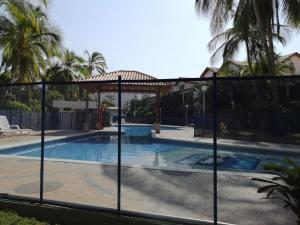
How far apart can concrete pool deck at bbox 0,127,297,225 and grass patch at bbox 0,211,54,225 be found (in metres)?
0.74

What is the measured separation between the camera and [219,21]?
789 inches

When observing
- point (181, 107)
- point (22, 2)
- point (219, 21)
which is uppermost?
point (219, 21)

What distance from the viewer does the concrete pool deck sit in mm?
5215

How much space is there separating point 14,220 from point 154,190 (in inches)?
98.5

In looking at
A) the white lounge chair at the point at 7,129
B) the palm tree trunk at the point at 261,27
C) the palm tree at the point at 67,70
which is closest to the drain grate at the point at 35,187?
the white lounge chair at the point at 7,129

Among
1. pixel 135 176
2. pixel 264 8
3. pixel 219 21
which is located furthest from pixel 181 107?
pixel 135 176

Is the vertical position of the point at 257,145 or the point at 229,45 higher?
the point at 229,45

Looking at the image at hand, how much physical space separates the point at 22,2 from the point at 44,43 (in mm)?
11088

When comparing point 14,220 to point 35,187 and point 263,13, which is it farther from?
point 263,13

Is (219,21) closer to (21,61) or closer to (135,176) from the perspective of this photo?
(21,61)

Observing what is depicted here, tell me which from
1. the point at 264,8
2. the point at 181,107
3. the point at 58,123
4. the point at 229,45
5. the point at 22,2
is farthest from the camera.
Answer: the point at 181,107

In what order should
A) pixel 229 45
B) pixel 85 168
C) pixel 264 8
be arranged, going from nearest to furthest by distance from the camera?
pixel 85 168 → pixel 264 8 → pixel 229 45

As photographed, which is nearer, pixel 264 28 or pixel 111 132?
pixel 264 28

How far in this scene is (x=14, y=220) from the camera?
506 centimetres
